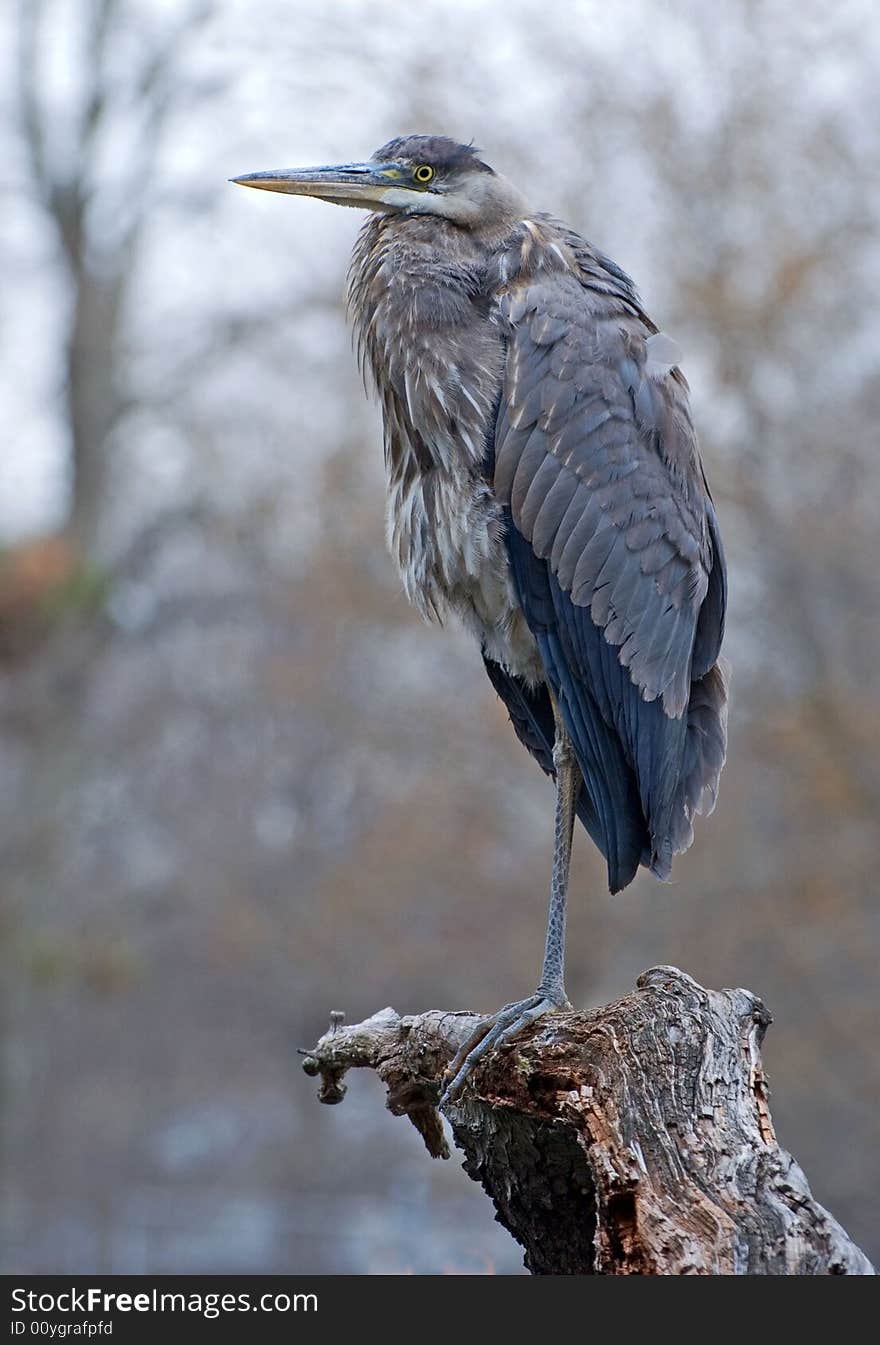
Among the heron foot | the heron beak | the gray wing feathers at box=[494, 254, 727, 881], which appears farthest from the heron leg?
the heron beak

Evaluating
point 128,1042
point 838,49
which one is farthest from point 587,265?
point 128,1042

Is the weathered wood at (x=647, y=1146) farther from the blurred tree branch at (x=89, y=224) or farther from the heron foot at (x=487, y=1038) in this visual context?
the blurred tree branch at (x=89, y=224)

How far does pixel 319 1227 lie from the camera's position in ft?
58.6

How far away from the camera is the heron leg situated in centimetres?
404

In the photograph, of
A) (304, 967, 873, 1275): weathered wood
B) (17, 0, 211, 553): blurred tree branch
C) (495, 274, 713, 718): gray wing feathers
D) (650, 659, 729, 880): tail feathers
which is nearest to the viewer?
(304, 967, 873, 1275): weathered wood

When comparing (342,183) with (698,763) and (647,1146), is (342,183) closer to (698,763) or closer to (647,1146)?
(698,763)

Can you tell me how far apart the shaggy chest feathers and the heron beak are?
0.11 meters

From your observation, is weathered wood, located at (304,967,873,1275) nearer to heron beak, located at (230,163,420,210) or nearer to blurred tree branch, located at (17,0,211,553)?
heron beak, located at (230,163,420,210)

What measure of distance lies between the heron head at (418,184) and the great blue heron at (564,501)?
0.6 inches

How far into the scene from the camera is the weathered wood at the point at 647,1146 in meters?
3.36

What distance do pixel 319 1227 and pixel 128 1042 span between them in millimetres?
7022

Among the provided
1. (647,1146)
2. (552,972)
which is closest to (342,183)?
(552,972)

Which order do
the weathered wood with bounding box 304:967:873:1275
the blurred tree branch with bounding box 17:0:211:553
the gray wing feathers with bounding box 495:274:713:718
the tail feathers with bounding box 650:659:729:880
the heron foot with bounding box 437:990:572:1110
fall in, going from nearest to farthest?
the weathered wood with bounding box 304:967:873:1275 < the heron foot with bounding box 437:990:572:1110 < the gray wing feathers with bounding box 495:274:713:718 < the tail feathers with bounding box 650:659:729:880 < the blurred tree branch with bounding box 17:0:211:553

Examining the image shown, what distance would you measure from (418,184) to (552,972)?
255 centimetres
